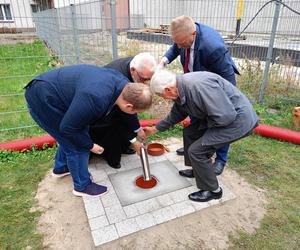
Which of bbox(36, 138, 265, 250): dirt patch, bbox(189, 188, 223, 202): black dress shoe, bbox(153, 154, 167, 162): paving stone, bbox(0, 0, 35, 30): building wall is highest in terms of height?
bbox(0, 0, 35, 30): building wall

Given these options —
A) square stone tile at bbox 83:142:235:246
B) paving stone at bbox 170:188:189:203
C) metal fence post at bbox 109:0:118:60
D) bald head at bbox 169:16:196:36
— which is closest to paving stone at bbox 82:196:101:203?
square stone tile at bbox 83:142:235:246

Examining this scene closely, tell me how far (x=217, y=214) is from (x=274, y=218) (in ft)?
1.72

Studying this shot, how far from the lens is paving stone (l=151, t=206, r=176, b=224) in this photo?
258 centimetres

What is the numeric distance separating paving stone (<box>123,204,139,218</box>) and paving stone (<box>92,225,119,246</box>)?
0.66 feet

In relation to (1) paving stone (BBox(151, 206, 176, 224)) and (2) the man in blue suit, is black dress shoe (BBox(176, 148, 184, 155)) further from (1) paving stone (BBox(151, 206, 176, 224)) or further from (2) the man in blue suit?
(1) paving stone (BBox(151, 206, 176, 224))

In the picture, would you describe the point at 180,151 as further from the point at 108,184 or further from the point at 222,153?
the point at 108,184

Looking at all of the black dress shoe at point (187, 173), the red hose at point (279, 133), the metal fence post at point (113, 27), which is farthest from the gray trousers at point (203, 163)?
the metal fence post at point (113, 27)

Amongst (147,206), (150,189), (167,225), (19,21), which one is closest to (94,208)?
(147,206)

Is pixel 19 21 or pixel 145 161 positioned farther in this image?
pixel 19 21

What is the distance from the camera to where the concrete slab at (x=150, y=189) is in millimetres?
2879

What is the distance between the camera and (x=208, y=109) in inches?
89.8

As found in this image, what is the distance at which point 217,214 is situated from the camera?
268cm

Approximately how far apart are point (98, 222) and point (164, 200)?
26.7 inches

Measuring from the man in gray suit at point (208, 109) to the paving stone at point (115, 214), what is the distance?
0.70m
